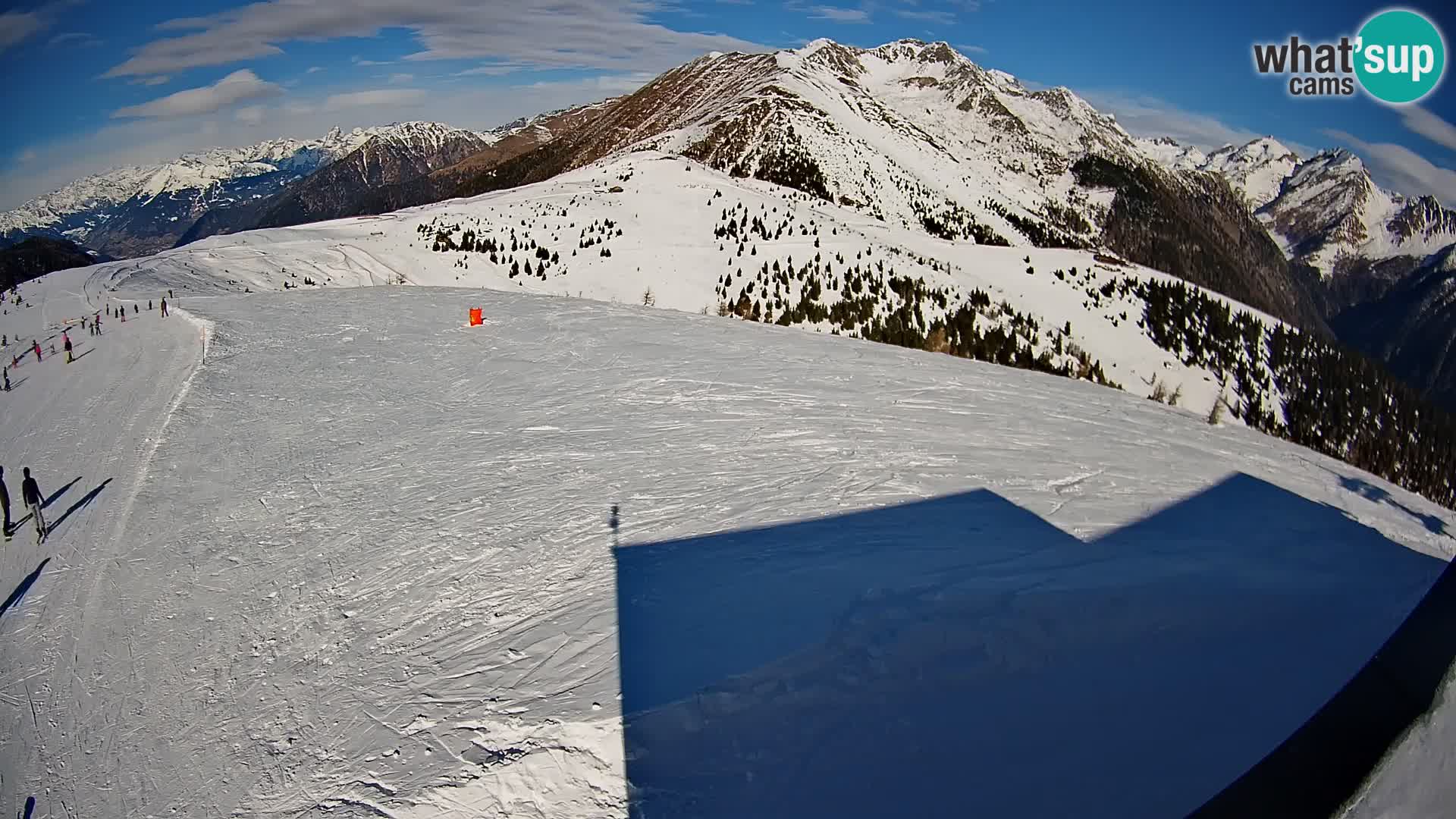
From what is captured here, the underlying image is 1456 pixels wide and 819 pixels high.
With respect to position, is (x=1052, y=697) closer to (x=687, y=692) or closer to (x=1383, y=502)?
(x=687, y=692)

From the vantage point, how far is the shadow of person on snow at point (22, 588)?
7359 millimetres

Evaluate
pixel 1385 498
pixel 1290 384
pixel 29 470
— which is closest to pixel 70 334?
pixel 29 470

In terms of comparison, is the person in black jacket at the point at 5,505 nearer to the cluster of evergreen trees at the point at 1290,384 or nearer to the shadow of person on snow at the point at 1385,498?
the shadow of person on snow at the point at 1385,498

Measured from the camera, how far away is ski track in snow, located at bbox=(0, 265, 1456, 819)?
4820 millimetres

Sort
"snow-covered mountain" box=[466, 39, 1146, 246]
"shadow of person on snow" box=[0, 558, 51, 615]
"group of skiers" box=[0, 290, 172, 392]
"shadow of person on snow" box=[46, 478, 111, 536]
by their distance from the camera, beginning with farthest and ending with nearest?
1. "snow-covered mountain" box=[466, 39, 1146, 246]
2. "group of skiers" box=[0, 290, 172, 392]
3. "shadow of person on snow" box=[46, 478, 111, 536]
4. "shadow of person on snow" box=[0, 558, 51, 615]

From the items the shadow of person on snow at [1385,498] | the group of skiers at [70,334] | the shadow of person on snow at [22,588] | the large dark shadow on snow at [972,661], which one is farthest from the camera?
the group of skiers at [70,334]

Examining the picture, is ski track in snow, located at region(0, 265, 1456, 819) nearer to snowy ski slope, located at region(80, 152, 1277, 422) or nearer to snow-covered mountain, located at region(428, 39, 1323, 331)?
snowy ski slope, located at region(80, 152, 1277, 422)

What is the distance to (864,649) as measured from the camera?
17.0ft

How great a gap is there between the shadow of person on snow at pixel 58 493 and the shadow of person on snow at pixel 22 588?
1.77m

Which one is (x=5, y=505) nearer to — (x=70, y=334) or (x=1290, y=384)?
(x=70, y=334)

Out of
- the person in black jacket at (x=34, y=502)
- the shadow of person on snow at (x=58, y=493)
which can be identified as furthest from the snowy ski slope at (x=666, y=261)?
the person in black jacket at (x=34, y=502)

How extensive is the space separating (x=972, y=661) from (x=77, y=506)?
10712 mm

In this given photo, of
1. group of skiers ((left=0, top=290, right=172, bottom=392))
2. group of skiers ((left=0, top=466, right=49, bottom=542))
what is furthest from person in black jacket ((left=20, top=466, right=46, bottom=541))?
group of skiers ((left=0, top=290, right=172, bottom=392))

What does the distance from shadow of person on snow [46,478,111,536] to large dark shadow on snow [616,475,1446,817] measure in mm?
7445
